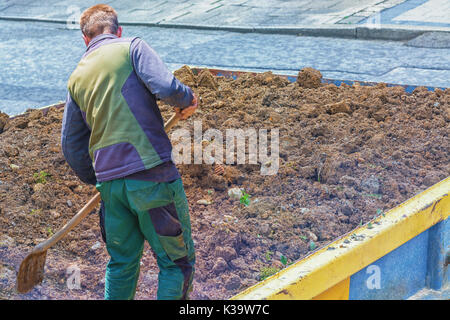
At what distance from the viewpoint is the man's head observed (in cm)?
338

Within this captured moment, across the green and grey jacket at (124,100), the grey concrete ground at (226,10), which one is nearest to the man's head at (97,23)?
the green and grey jacket at (124,100)

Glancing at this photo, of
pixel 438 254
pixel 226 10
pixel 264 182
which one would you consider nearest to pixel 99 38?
pixel 264 182

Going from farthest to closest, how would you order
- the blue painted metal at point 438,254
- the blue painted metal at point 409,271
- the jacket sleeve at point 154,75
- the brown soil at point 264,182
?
1. the brown soil at point 264,182
2. the blue painted metal at point 438,254
3. the blue painted metal at point 409,271
4. the jacket sleeve at point 154,75

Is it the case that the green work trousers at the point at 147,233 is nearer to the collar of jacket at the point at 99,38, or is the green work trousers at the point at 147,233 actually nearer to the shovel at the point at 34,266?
the shovel at the point at 34,266

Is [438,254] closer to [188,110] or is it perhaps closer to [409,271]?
[409,271]

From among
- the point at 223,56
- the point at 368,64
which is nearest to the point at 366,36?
the point at 368,64

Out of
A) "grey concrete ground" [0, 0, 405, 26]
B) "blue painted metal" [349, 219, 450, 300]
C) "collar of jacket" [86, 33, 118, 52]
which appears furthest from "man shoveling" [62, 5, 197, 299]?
"grey concrete ground" [0, 0, 405, 26]

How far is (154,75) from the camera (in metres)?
3.12

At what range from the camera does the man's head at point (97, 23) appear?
3.38 meters

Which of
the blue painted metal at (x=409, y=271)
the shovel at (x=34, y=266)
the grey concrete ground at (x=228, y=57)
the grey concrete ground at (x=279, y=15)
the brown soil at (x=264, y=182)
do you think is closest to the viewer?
the blue painted metal at (x=409, y=271)

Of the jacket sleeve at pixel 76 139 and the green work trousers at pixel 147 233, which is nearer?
the green work trousers at pixel 147 233

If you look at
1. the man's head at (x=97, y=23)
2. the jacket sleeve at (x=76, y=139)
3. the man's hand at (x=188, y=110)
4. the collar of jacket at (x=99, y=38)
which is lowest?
the jacket sleeve at (x=76, y=139)

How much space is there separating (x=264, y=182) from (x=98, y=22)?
1.73m
